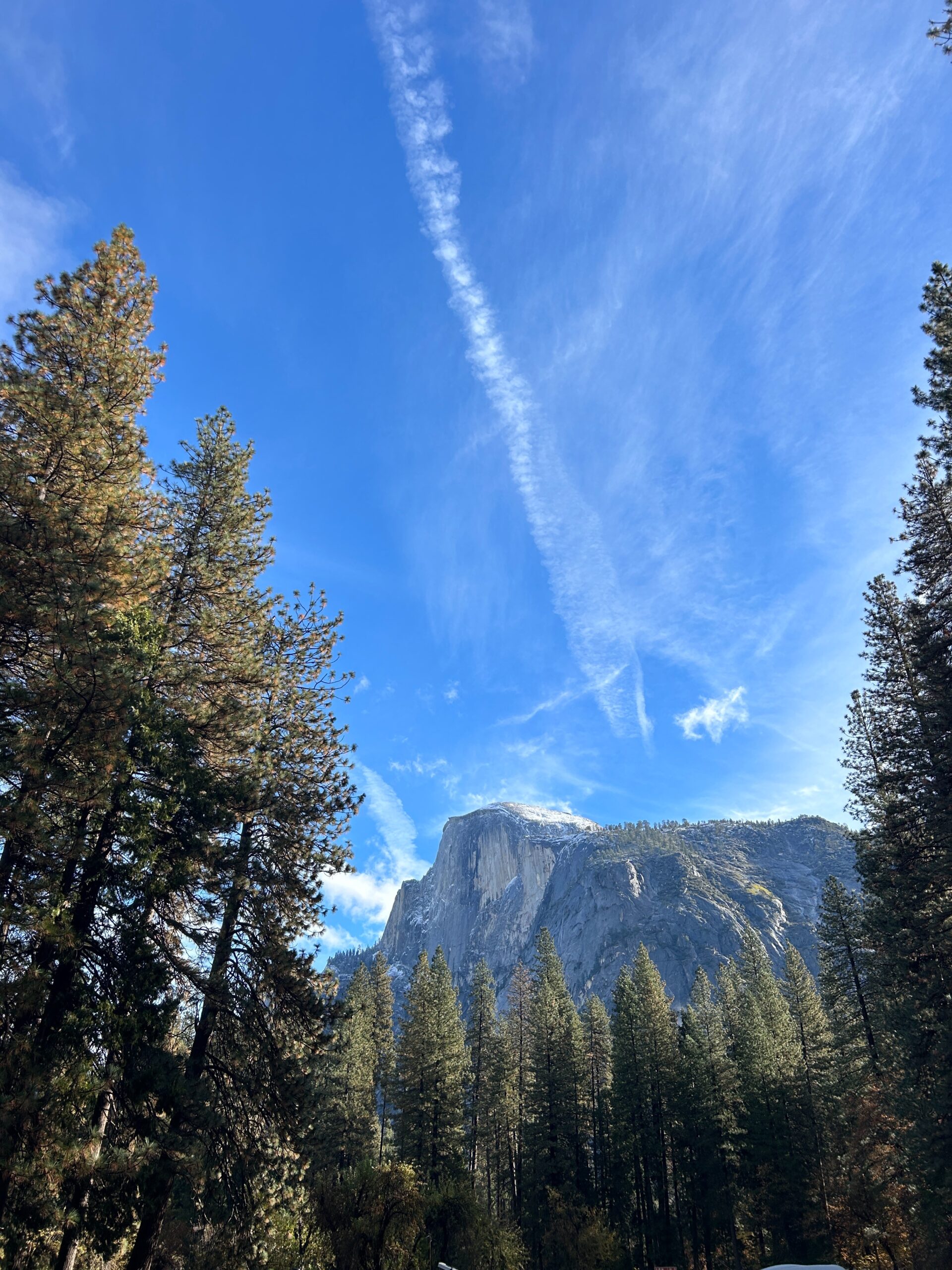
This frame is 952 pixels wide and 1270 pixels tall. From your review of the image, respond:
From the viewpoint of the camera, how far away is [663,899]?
18662cm

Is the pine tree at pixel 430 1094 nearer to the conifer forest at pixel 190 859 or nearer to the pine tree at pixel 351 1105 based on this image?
the pine tree at pixel 351 1105

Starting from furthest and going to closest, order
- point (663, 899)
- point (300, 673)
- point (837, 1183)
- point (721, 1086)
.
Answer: point (663, 899), point (721, 1086), point (837, 1183), point (300, 673)

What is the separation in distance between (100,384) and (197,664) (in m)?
4.63

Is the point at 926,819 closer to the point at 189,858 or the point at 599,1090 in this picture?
the point at 189,858

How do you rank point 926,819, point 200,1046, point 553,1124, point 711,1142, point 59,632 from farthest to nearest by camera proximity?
point 553,1124, point 711,1142, point 926,819, point 200,1046, point 59,632

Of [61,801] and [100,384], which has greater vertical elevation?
[100,384]

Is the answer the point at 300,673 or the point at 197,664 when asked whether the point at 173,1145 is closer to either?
the point at 197,664

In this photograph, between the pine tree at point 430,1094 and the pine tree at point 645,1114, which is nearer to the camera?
the pine tree at point 430,1094

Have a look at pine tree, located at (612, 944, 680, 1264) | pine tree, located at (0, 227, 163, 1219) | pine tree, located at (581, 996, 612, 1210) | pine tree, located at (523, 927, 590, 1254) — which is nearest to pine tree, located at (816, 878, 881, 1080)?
pine tree, located at (612, 944, 680, 1264)

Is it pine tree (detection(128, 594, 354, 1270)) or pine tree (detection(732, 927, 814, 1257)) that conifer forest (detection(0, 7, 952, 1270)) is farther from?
pine tree (detection(732, 927, 814, 1257))

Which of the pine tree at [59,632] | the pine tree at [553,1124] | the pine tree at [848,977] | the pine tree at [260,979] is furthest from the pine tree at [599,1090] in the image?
the pine tree at [59,632]

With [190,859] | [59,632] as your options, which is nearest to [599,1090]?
[190,859]

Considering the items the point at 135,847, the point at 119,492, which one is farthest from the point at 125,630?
the point at 135,847

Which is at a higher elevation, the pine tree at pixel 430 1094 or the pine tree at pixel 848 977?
the pine tree at pixel 848 977
